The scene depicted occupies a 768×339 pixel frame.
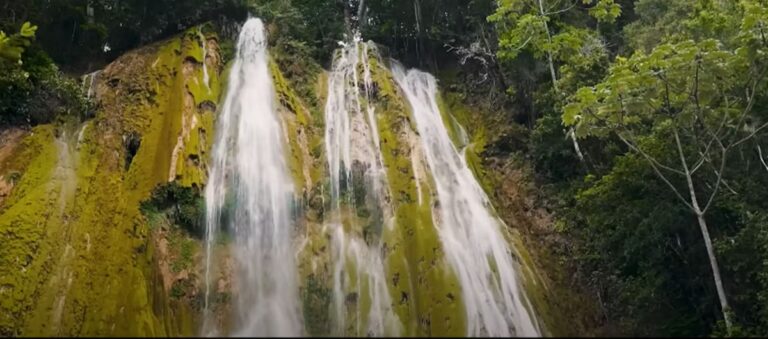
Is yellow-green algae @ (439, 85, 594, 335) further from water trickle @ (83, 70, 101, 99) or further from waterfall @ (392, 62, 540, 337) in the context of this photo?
water trickle @ (83, 70, 101, 99)

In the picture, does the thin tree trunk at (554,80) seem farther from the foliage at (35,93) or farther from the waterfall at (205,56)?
the foliage at (35,93)

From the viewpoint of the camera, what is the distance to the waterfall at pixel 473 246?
48.0 feet

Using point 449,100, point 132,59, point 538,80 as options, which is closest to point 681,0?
point 538,80

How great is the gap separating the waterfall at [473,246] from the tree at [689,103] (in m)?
3.36

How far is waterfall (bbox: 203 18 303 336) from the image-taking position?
14.3 meters

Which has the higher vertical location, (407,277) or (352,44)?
(352,44)

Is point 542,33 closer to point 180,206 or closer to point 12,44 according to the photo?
point 180,206

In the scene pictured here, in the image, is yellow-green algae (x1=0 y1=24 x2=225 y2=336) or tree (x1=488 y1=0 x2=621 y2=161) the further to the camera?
tree (x1=488 y1=0 x2=621 y2=161)

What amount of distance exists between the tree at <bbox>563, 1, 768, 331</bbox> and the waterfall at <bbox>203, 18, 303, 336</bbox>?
6.76 metres

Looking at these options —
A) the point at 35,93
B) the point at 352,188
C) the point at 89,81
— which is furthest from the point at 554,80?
the point at 35,93

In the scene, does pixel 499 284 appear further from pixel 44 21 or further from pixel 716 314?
pixel 44 21

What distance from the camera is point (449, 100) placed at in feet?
76.3

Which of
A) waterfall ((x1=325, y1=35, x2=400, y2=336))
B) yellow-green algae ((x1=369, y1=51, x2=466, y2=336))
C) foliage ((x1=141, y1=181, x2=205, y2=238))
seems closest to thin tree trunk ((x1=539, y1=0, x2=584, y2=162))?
yellow-green algae ((x1=369, y1=51, x2=466, y2=336))

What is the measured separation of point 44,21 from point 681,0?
1912cm
